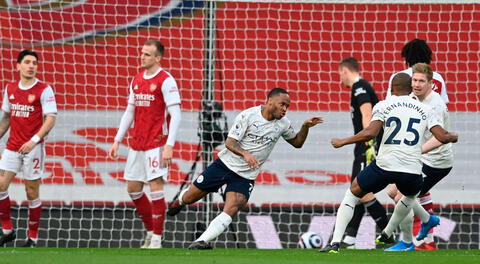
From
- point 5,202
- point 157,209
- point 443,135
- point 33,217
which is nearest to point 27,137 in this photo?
point 5,202

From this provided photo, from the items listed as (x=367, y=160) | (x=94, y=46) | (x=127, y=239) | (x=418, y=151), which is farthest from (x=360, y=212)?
(x=94, y=46)

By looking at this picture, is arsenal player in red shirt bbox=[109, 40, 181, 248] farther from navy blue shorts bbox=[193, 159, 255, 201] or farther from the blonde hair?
the blonde hair

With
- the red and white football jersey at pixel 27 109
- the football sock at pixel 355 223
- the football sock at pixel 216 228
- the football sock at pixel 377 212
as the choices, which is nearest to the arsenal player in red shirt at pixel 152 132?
the red and white football jersey at pixel 27 109

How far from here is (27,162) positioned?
10.9 m

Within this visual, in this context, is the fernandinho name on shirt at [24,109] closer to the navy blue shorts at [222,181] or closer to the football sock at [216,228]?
the navy blue shorts at [222,181]

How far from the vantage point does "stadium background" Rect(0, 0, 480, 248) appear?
1247cm

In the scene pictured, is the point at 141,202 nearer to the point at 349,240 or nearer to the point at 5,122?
the point at 5,122

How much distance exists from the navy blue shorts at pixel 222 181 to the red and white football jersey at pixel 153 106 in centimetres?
93

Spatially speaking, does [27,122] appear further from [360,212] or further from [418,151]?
[418,151]

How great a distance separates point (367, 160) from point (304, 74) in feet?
7.05

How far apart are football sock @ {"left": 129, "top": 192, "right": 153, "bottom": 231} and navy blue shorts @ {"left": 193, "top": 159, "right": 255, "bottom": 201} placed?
1020 mm

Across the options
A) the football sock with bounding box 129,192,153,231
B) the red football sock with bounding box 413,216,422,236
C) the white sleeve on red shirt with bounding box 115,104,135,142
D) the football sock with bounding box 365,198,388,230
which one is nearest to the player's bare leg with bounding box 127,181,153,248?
the football sock with bounding box 129,192,153,231

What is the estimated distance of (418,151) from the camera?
350 inches

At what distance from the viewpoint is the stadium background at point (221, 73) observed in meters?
12.5
